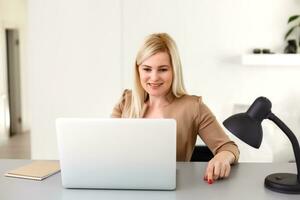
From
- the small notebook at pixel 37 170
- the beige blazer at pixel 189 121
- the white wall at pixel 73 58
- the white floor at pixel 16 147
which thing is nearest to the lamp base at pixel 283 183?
the beige blazer at pixel 189 121

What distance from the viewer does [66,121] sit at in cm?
125

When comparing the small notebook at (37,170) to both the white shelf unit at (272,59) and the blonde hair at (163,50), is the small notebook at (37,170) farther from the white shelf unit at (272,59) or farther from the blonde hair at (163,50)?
the white shelf unit at (272,59)

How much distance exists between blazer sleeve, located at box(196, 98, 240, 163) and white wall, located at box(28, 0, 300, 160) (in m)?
1.67

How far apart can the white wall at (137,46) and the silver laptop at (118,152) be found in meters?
2.32

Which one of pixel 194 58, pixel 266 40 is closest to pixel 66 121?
pixel 194 58

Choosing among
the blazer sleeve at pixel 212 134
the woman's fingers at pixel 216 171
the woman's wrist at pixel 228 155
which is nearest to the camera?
the woman's fingers at pixel 216 171

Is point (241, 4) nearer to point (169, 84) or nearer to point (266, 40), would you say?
point (266, 40)

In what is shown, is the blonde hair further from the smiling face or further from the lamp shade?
the lamp shade

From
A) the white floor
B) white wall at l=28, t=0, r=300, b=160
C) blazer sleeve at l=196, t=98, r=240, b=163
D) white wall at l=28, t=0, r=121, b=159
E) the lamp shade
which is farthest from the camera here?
the white floor

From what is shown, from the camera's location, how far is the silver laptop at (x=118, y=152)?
48.5 inches

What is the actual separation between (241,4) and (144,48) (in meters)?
1.95

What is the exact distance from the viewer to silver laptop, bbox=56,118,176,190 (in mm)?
1231

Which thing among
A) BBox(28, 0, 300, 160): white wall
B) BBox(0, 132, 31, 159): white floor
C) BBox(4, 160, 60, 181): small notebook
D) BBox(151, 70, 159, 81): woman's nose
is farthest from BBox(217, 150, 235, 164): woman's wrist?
BBox(0, 132, 31, 159): white floor

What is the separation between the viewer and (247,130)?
121cm
